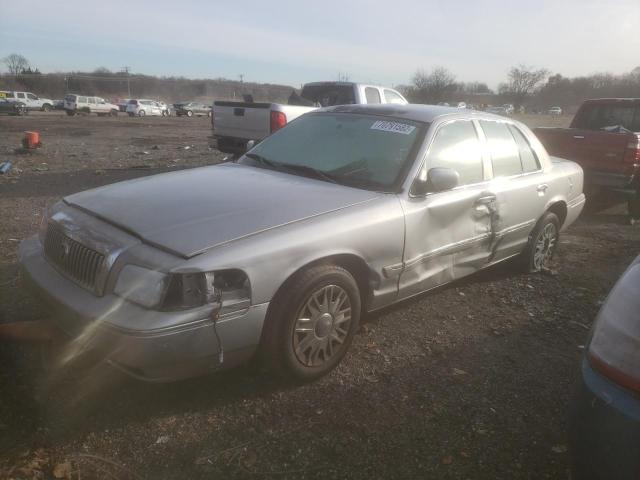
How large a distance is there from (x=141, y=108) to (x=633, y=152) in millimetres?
42270

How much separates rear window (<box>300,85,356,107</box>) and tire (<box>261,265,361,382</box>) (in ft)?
25.0

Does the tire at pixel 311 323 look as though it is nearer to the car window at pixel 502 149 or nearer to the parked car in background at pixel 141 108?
the car window at pixel 502 149

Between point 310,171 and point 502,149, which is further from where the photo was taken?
point 502,149

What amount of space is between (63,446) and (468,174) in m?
3.17

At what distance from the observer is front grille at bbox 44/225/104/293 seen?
2.54 metres

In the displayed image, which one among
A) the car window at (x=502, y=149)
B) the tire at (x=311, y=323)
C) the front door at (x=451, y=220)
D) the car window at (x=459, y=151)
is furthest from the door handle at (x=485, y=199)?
the tire at (x=311, y=323)

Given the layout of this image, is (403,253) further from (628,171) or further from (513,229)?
(628,171)

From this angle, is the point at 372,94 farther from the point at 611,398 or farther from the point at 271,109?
the point at 611,398

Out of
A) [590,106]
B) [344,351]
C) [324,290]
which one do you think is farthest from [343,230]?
[590,106]

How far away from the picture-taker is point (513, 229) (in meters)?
4.31

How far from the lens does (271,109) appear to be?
873 centimetres

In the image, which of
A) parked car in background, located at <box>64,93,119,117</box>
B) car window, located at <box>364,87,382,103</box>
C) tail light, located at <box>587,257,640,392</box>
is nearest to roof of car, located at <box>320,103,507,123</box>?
tail light, located at <box>587,257,640,392</box>

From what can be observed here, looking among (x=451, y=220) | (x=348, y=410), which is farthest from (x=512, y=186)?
(x=348, y=410)

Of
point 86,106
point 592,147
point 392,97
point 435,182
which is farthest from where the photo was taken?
point 86,106
